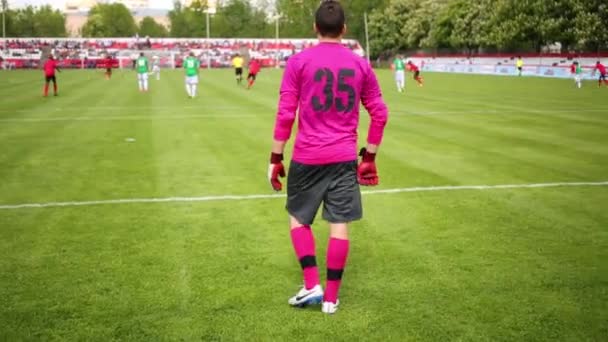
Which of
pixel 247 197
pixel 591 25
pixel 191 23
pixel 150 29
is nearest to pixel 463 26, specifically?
pixel 591 25

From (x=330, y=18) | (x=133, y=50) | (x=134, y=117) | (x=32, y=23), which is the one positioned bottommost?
(x=134, y=117)

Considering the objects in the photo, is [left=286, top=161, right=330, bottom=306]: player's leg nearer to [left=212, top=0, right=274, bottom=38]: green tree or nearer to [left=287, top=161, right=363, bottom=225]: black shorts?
[left=287, top=161, right=363, bottom=225]: black shorts

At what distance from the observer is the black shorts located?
4438mm

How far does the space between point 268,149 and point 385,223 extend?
5.95 m

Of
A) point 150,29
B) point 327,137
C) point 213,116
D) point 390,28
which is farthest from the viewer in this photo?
point 150,29

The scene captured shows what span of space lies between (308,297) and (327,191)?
0.84 metres

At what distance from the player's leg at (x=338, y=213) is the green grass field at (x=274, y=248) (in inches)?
9.1

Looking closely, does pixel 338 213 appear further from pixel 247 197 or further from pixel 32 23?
pixel 32 23

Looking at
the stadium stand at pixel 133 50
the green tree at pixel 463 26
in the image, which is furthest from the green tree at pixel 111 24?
the green tree at pixel 463 26

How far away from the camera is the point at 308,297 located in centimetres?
454

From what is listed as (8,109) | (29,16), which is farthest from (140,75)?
(29,16)

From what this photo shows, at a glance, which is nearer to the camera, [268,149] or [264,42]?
[268,149]

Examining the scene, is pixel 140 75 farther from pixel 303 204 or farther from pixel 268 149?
pixel 303 204

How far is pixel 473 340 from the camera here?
4.05 meters
